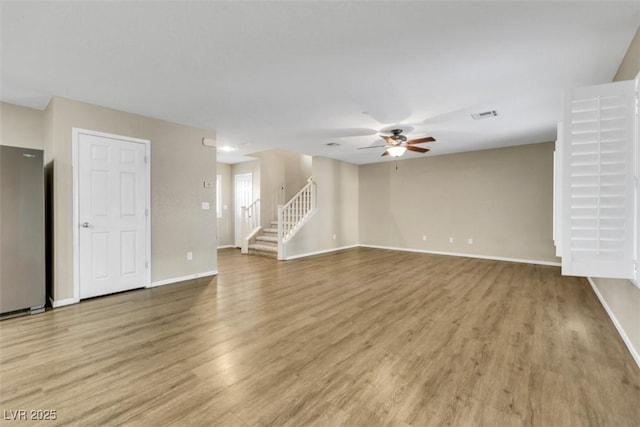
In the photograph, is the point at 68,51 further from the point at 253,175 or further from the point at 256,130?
the point at 253,175

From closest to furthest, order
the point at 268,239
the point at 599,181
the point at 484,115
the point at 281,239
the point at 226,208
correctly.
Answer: the point at 599,181 → the point at 484,115 → the point at 281,239 → the point at 268,239 → the point at 226,208

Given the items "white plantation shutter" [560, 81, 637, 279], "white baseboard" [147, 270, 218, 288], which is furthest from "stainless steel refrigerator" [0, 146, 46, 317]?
"white plantation shutter" [560, 81, 637, 279]

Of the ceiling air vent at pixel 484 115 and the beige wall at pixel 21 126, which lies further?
the ceiling air vent at pixel 484 115

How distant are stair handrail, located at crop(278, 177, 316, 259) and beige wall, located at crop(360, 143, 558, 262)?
209cm

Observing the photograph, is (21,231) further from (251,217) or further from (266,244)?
(251,217)

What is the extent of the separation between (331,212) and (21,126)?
235 inches

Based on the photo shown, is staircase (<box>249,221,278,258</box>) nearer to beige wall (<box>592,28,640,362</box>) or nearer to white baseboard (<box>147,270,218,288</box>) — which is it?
white baseboard (<box>147,270,218,288</box>)

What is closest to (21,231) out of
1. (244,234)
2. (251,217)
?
(244,234)

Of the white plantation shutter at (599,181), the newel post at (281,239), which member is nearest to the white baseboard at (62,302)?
the newel post at (281,239)

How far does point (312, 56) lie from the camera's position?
2.51 m

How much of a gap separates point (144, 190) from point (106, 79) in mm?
1601

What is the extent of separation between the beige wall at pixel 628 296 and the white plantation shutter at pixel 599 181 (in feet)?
1.38

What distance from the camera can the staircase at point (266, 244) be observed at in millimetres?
6883

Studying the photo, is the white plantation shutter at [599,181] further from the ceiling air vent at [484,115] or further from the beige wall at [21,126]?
the beige wall at [21,126]
